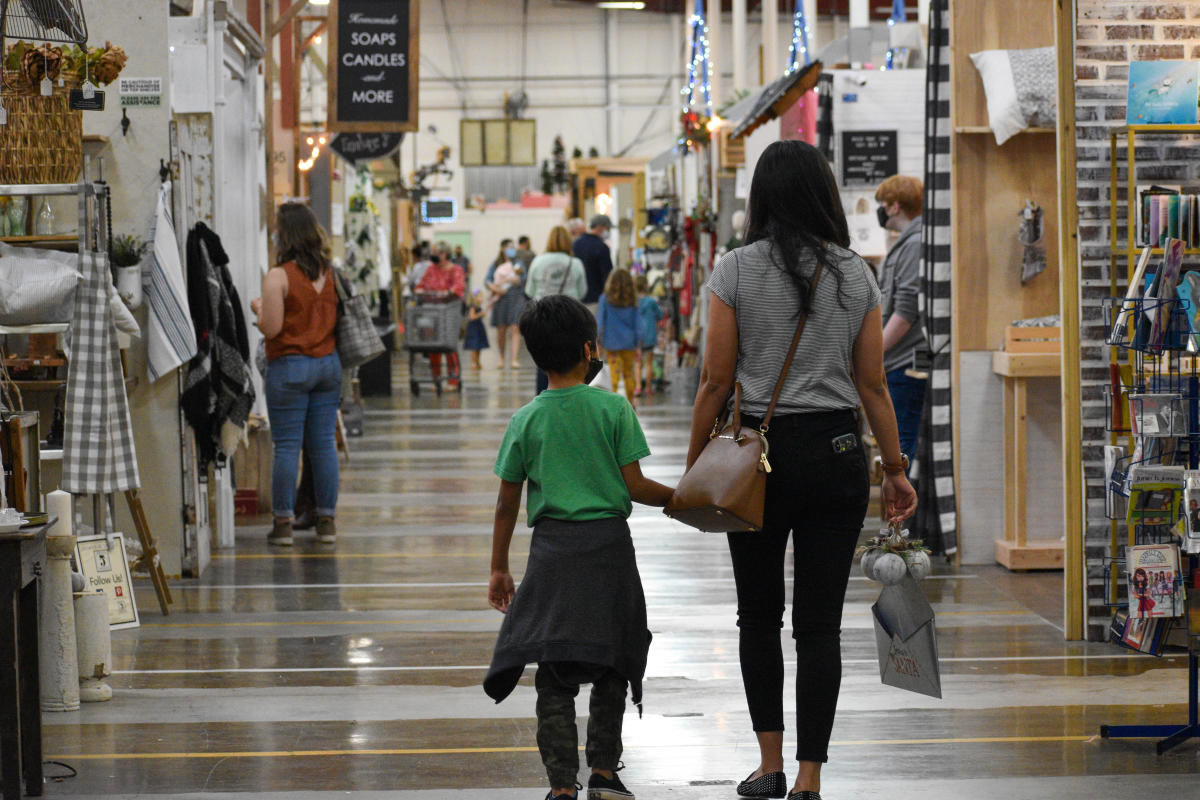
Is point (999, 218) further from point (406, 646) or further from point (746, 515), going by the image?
point (746, 515)

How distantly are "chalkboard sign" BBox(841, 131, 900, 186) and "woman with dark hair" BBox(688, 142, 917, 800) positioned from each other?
18.4ft

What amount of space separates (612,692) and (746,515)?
497 mm

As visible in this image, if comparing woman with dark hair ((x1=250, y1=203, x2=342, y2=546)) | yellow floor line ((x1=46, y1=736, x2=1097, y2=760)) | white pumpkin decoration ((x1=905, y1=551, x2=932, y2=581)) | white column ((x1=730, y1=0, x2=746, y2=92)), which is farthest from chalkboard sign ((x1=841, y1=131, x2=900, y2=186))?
white column ((x1=730, y1=0, x2=746, y2=92))

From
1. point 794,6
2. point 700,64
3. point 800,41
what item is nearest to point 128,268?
point 800,41

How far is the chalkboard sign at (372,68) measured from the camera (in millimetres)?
9891

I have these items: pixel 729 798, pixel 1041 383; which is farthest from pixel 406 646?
pixel 1041 383

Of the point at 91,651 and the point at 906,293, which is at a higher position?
the point at 906,293

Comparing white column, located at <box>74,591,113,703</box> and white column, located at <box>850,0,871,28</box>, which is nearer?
white column, located at <box>74,591,113,703</box>

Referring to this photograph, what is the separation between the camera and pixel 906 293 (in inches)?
269

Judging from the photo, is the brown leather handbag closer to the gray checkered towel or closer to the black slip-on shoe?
the black slip-on shoe

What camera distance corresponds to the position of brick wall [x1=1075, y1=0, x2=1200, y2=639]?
511cm

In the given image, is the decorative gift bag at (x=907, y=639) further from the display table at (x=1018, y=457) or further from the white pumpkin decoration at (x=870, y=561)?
the display table at (x=1018, y=457)

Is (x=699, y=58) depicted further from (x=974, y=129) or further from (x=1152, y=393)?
(x=1152, y=393)

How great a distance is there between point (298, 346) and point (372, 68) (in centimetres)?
356
